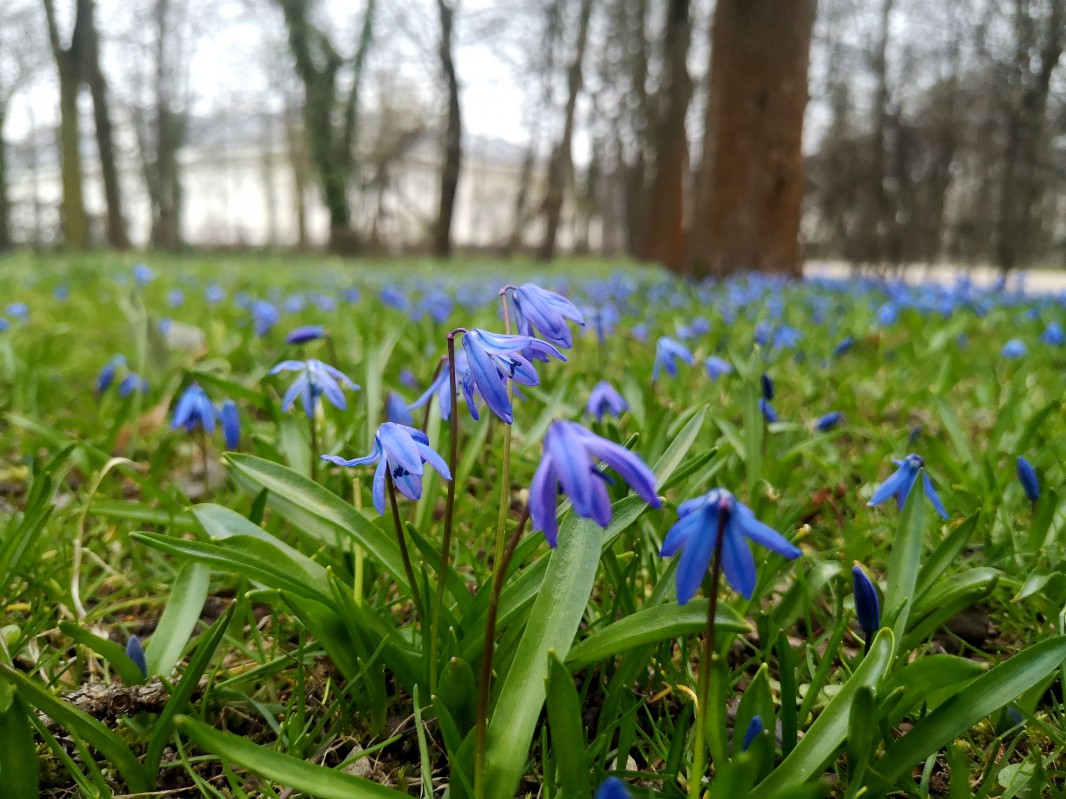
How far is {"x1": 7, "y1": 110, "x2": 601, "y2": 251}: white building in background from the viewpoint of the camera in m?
30.1

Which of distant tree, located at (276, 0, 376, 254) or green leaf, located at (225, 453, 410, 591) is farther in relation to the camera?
distant tree, located at (276, 0, 376, 254)

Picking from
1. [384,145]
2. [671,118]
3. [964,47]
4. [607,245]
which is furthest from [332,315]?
[607,245]

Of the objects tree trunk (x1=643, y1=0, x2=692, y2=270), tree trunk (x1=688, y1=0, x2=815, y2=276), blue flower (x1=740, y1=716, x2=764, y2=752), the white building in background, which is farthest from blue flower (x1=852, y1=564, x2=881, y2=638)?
the white building in background

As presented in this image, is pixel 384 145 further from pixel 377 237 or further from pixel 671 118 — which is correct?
pixel 671 118

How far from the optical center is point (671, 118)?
13711mm

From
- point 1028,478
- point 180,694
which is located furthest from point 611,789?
point 1028,478

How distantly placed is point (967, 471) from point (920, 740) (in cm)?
106

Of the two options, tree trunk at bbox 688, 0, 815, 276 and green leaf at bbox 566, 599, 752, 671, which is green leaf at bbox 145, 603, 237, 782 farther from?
tree trunk at bbox 688, 0, 815, 276

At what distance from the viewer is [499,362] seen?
0.86 m

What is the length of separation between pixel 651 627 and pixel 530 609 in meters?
0.18

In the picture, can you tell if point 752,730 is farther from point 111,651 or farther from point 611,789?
point 111,651

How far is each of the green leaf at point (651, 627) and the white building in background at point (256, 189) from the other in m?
24.4

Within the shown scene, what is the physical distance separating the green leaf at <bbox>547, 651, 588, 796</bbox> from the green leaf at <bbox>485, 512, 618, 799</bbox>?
0.04 meters

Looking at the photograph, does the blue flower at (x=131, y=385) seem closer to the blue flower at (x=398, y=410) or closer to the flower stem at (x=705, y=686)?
the blue flower at (x=398, y=410)
